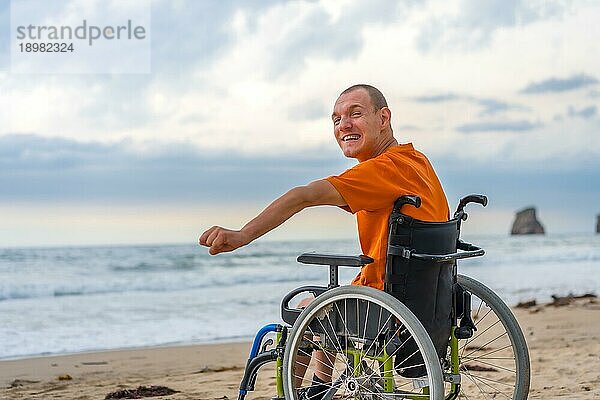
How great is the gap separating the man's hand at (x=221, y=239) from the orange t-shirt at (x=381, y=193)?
0.30 meters

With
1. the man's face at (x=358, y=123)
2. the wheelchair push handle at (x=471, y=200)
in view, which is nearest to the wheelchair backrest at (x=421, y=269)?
the wheelchair push handle at (x=471, y=200)

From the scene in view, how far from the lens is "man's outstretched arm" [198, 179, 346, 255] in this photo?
2559 millimetres

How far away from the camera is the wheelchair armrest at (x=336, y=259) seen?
2.60 m

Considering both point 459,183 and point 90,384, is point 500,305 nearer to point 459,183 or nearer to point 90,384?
point 90,384

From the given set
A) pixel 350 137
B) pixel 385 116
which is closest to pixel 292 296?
pixel 350 137

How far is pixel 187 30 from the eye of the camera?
18422 millimetres

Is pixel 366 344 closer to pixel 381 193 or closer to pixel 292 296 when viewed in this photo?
pixel 292 296

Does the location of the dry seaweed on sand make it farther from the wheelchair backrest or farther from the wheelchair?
the wheelchair backrest

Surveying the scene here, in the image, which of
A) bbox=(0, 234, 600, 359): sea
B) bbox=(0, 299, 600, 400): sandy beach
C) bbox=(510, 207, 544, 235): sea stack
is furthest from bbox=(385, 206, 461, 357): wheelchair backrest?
bbox=(510, 207, 544, 235): sea stack

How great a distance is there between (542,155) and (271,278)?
27.8ft

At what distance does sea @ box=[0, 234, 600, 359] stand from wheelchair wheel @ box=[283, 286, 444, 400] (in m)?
4.04

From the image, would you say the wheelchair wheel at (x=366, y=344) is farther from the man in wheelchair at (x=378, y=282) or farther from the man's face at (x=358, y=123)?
the man's face at (x=358, y=123)

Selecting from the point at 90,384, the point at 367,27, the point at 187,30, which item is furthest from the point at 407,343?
the point at 187,30

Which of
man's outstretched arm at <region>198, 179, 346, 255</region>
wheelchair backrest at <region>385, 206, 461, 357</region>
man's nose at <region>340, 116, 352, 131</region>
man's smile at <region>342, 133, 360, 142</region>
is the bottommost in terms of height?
wheelchair backrest at <region>385, 206, 461, 357</region>
